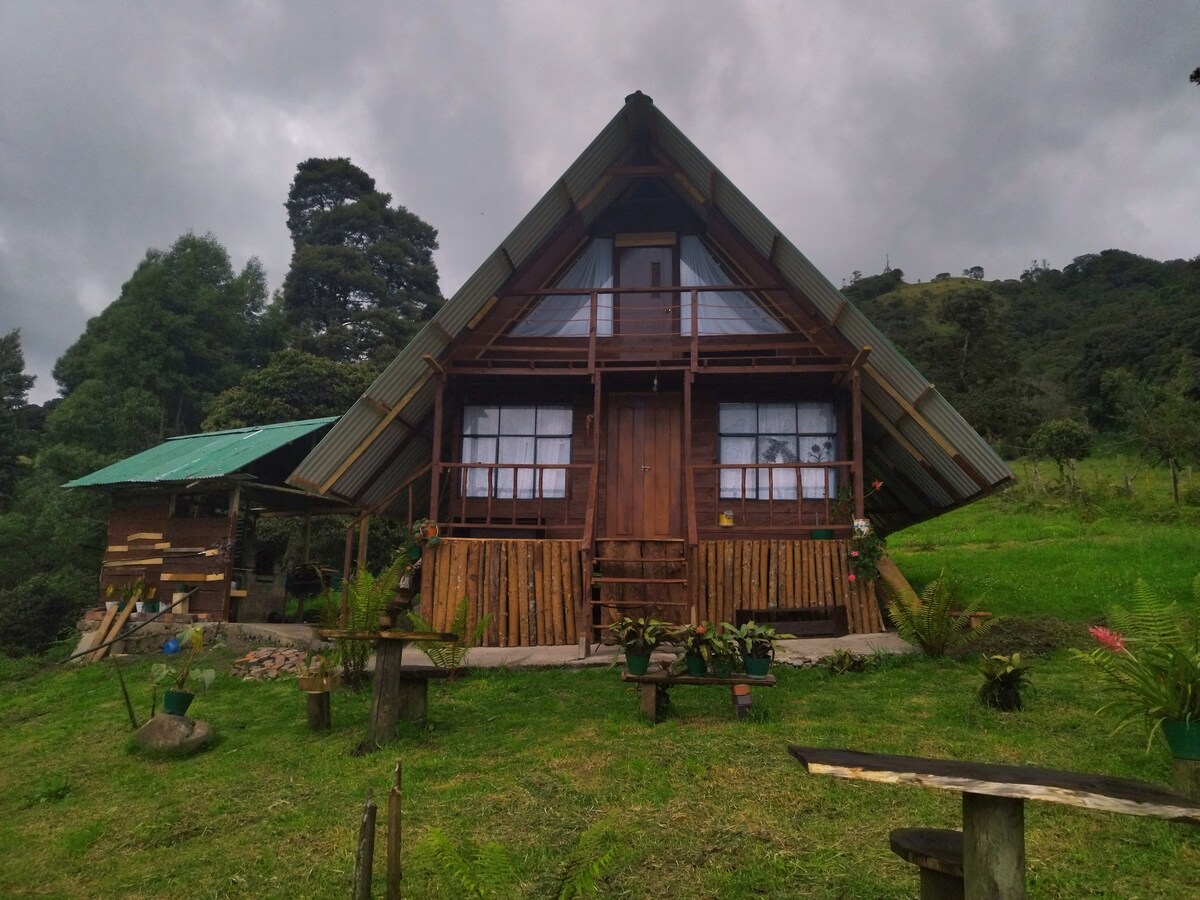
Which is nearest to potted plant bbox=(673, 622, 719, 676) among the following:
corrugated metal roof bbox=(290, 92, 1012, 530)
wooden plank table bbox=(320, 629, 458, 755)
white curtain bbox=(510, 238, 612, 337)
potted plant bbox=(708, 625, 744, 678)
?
potted plant bbox=(708, 625, 744, 678)

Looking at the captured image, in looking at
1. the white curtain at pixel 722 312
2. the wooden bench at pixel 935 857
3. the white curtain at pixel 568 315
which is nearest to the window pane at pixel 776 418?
the white curtain at pixel 722 312

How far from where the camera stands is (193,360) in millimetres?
32219

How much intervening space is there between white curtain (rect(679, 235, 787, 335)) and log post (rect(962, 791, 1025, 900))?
10.4m

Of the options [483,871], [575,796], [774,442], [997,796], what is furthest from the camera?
[774,442]

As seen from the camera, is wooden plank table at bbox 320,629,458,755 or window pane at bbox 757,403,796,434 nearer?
wooden plank table at bbox 320,629,458,755

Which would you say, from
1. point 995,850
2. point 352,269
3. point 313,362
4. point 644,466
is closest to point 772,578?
point 644,466

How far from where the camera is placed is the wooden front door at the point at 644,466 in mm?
12875

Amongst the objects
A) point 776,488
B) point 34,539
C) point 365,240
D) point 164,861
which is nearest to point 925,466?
point 776,488

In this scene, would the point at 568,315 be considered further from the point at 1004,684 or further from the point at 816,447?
the point at 1004,684

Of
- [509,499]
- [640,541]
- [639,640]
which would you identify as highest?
[509,499]

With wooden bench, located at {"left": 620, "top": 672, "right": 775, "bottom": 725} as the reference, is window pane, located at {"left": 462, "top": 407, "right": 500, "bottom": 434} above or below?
above

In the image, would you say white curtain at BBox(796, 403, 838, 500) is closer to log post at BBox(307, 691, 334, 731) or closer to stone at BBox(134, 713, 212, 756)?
log post at BBox(307, 691, 334, 731)

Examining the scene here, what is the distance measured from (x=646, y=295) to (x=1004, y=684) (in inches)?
323

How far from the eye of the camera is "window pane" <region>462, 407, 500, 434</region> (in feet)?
45.1
